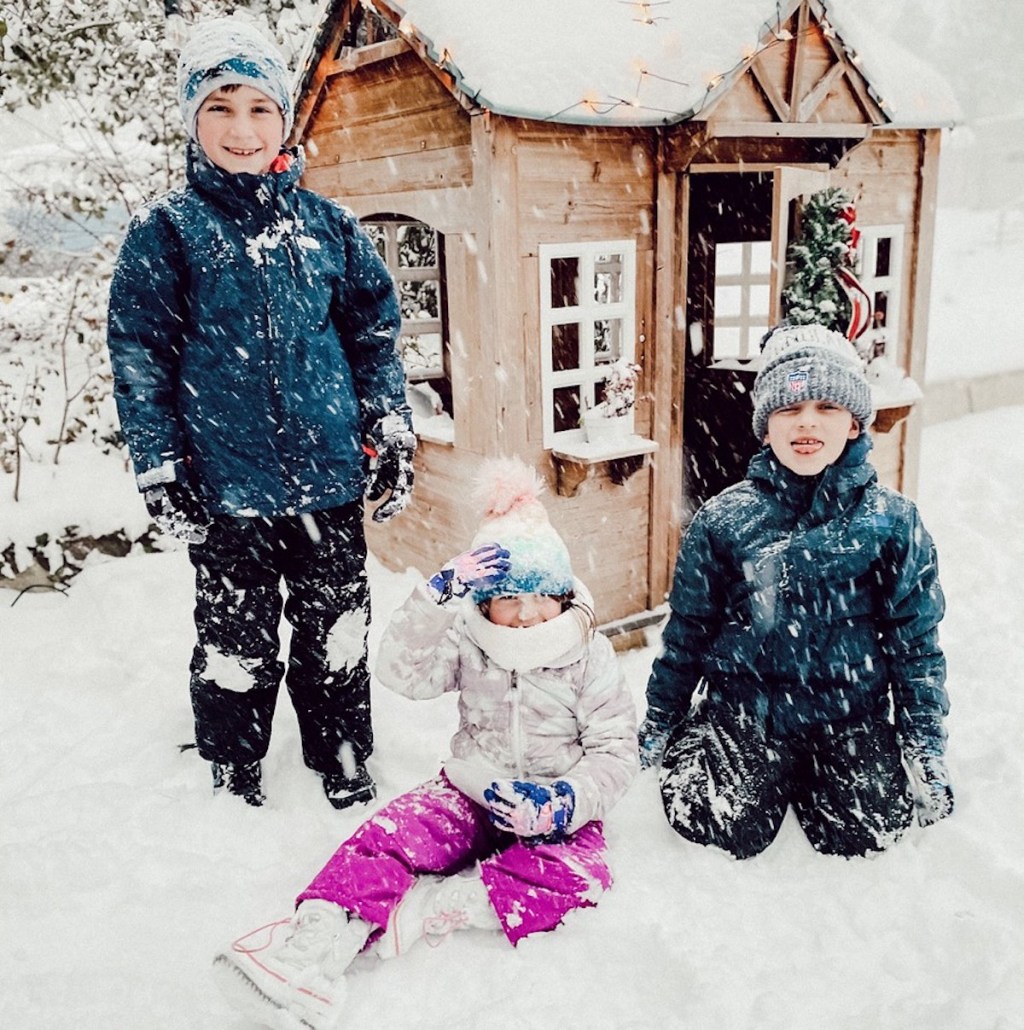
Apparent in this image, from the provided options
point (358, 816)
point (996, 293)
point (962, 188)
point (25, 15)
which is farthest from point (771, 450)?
point (962, 188)

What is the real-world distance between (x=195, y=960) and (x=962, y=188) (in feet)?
126

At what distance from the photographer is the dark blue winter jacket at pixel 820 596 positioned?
2645mm

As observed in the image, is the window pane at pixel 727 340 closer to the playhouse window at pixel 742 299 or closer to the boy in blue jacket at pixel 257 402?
the playhouse window at pixel 742 299

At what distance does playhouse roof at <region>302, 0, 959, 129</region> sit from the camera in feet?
11.9

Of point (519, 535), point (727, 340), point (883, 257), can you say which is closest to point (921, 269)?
point (883, 257)

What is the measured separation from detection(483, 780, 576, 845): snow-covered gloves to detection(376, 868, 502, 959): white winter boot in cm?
18

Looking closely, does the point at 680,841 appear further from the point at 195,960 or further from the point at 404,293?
the point at 404,293

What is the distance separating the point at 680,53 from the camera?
3980 mm

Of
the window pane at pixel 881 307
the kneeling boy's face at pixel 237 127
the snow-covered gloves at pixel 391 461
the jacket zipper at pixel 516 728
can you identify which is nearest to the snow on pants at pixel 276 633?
the snow-covered gloves at pixel 391 461

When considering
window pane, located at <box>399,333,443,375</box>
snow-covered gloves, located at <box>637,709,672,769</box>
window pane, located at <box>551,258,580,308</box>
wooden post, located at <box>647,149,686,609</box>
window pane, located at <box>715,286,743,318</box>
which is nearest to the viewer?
snow-covered gloves, located at <box>637,709,672,769</box>

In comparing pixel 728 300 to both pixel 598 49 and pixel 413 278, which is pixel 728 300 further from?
pixel 598 49

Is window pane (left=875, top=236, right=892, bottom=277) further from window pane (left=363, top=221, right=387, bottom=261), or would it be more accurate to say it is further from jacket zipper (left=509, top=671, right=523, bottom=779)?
jacket zipper (left=509, top=671, right=523, bottom=779)

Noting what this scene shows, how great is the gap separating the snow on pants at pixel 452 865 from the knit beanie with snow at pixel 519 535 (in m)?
0.60

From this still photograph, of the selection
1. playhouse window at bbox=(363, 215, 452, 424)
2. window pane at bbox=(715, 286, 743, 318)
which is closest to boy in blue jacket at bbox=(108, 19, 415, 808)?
playhouse window at bbox=(363, 215, 452, 424)
